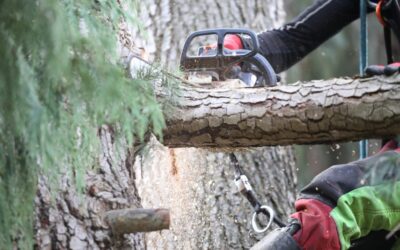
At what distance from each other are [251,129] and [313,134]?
19 centimetres

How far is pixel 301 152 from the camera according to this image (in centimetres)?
562

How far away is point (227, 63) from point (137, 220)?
915mm

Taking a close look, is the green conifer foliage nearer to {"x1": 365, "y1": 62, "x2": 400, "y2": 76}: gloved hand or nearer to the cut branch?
the cut branch

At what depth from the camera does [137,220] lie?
2.20 m

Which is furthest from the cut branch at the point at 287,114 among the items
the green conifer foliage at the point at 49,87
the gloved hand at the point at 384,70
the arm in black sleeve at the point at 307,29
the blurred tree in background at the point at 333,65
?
the blurred tree in background at the point at 333,65

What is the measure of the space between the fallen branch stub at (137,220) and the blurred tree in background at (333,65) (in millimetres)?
3519

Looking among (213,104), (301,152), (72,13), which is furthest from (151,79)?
(301,152)

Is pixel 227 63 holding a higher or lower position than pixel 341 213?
higher

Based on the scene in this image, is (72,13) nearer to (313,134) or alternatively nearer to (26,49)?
(26,49)

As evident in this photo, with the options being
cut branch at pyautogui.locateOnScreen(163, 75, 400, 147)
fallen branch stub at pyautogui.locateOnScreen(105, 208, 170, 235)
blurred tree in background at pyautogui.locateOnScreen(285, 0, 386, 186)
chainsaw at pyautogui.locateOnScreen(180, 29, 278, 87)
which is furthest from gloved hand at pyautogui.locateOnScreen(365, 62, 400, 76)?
blurred tree in background at pyautogui.locateOnScreen(285, 0, 386, 186)

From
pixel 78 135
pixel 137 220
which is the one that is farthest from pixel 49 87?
pixel 137 220

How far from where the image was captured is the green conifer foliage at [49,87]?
167 cm

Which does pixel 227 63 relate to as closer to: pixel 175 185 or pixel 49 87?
pixel 175 185

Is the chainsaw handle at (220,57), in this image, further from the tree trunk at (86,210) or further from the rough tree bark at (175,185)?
the tree trunk at (86,210)
